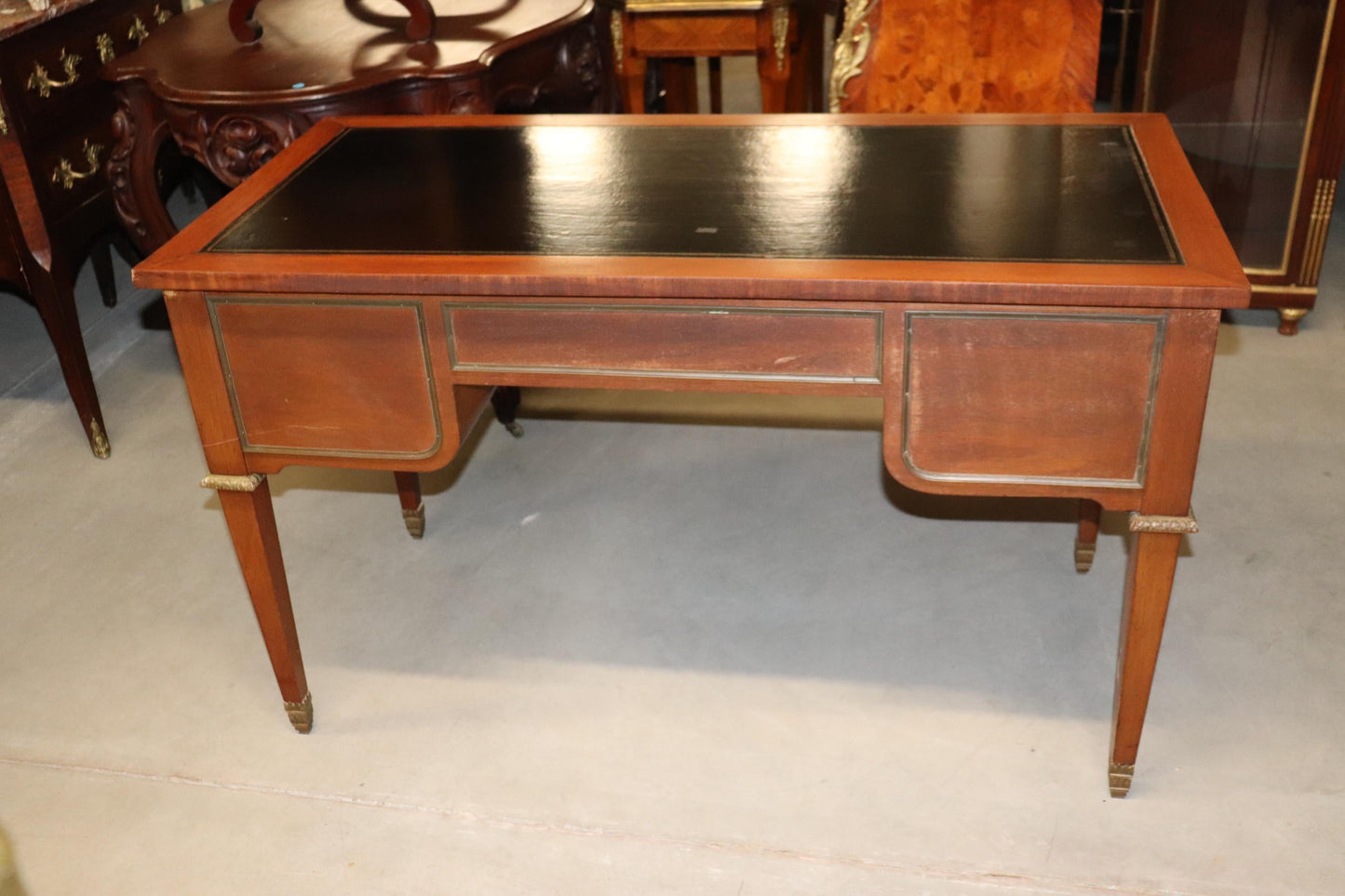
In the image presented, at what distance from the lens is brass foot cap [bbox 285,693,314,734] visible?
7.27 ft

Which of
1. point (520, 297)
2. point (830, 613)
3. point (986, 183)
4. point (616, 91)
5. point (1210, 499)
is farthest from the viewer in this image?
Result: point (616, 91)

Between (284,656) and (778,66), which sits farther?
A: (778,66)

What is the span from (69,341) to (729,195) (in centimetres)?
178

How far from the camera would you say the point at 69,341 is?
300 centimetres

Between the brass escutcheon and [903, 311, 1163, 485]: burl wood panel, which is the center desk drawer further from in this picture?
the brass escutcheon

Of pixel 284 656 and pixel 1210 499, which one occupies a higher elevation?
pixel 284 656

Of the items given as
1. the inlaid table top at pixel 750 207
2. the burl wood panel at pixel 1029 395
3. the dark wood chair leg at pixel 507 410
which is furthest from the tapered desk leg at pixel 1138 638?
the dark wood chair leg at pixel 507 410

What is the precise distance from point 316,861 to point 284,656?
0.34m

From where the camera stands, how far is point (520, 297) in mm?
1783

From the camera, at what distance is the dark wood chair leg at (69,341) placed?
2949 millimetres

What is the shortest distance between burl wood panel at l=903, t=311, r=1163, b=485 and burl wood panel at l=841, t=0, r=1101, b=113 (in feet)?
3.43

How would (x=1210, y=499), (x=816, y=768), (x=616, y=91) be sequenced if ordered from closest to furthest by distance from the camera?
1. (x=816, y=768)
2. (x=1210, y=499)
3. (x=616, y=91)

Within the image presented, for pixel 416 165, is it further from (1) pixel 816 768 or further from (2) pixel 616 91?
(2) pixel 616 91

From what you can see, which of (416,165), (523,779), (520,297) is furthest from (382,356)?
(523,779)
